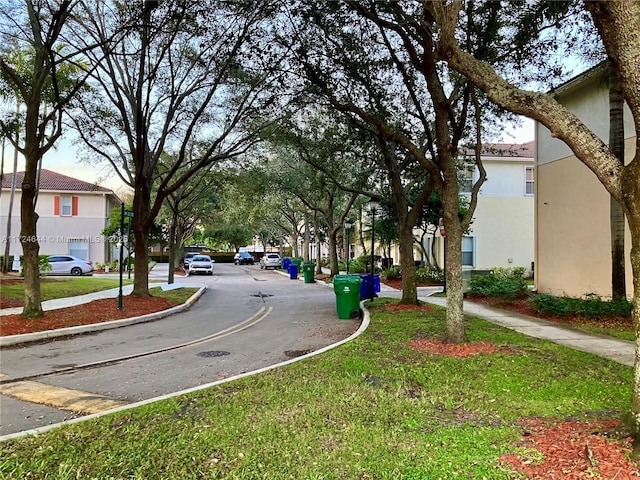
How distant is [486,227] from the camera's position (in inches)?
1016

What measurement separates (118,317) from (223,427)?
9.35 m

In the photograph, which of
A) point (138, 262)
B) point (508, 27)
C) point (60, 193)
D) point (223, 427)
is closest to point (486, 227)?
point (508, 27)

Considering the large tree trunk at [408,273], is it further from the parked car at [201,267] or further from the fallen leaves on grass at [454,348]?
the parked car at [201,267]

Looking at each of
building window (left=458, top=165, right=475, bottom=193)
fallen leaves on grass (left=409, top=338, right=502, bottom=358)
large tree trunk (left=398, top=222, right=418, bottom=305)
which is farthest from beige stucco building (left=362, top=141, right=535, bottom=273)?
fallen leaves on grass (left=409, top=338, right=502, bottom=358)

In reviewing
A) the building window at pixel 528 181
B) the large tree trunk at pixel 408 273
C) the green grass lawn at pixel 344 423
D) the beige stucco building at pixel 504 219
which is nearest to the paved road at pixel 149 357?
the green grass lawn at pixel 344 423

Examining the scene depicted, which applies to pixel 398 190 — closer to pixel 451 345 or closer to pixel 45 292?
pixel 451 345

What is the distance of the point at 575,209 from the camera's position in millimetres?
15102

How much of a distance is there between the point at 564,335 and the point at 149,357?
817 centimetres

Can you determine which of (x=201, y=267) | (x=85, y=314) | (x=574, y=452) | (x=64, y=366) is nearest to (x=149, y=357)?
(x=64, y=366)

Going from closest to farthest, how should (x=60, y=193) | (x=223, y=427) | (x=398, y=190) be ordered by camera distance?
(x=223, y=427)
(x=398, y=190)
(x=60, y=193)

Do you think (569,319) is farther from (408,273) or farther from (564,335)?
(408,273)

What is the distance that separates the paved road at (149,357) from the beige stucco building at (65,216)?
25491 mm

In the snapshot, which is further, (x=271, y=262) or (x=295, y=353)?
(x=271, y=262)

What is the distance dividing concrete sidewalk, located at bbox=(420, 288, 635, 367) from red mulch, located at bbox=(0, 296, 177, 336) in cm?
967
